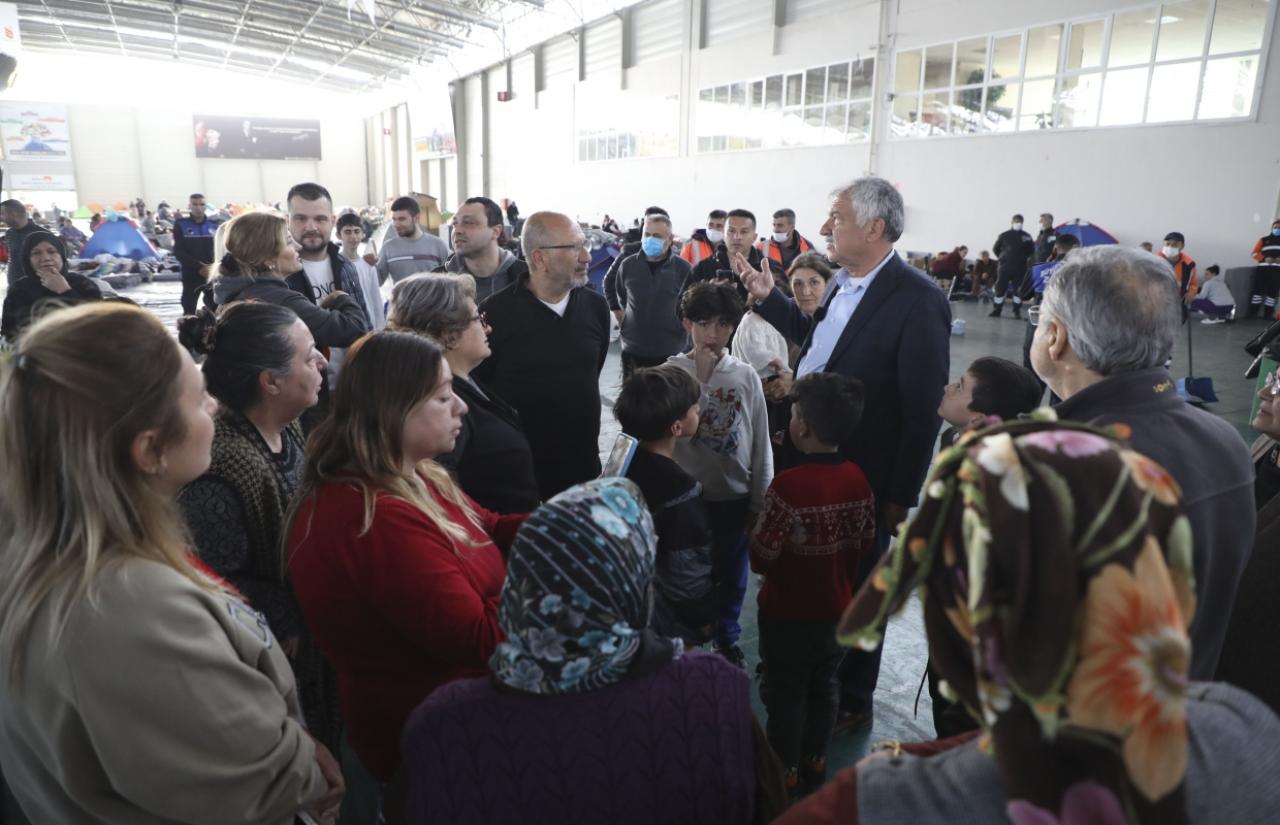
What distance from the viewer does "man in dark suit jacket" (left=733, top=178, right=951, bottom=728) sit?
231 cm

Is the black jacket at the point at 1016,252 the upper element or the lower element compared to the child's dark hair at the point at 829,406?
upper

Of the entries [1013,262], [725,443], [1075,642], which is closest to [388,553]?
[1075,642]

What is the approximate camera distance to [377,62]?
91.9 ft

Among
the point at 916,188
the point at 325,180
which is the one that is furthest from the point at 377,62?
the point at 916,188

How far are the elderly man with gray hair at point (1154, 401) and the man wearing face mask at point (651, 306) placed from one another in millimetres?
3628

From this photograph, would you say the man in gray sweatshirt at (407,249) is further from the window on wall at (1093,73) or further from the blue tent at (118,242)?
the blue tent at (118,242)

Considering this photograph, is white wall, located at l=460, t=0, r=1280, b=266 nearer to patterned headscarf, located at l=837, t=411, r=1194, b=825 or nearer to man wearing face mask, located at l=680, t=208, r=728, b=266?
man wearing face mask, located at l=680, t=208, r=728, b=266

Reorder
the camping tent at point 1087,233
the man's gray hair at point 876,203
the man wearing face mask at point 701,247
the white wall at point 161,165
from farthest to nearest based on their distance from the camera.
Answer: the white wall at point 161,165, the camping tent at point 1087,233, the man wearing face mask at point 701,247, the man's gray hair at point 876,203

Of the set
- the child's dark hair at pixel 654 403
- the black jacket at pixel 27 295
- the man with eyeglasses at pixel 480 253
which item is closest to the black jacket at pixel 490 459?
the child's dark hair at pixel 654 403

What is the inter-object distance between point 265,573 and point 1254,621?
6.67 feet

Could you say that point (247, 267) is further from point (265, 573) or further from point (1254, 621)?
point (1254, 621)

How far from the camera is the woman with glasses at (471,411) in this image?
206 cm

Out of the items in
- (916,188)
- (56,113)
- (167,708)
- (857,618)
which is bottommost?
(167,708)

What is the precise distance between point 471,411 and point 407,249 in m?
3.36
